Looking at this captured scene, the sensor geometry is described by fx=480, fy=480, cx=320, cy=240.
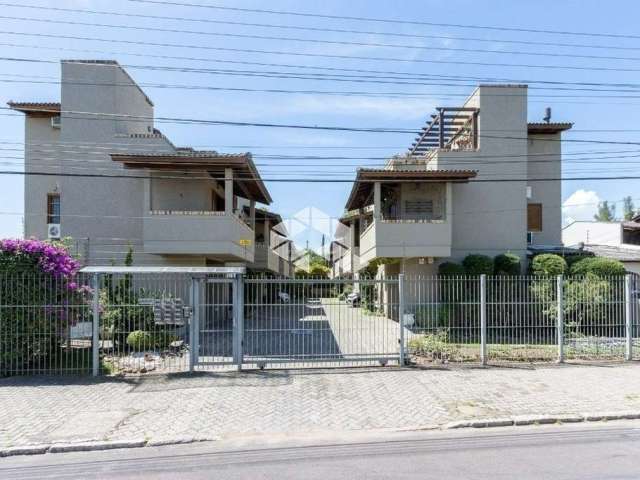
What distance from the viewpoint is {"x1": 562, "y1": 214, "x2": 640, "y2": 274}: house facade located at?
2056cm

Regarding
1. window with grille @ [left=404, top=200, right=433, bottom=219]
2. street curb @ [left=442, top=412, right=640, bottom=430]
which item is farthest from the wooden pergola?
street curb @ [left=442, top=412, right=640, bottom=430]

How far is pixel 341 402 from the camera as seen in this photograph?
26.0ft

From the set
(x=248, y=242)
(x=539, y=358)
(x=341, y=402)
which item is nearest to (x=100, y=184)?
(x=248, y=242)

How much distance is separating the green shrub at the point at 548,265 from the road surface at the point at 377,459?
11.3 meters

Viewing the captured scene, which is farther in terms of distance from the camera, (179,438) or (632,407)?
(632,407)

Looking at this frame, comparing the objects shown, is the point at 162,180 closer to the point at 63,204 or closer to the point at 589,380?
the point at 63,204

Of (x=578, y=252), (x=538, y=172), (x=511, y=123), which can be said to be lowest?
(x=578, y=252)

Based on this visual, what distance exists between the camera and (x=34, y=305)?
9891 mm

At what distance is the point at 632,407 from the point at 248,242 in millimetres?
14392

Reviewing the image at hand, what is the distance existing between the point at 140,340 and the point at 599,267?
15.1m

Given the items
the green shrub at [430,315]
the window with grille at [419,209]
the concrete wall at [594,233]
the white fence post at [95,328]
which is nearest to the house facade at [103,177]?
the window with grille at [419,209]

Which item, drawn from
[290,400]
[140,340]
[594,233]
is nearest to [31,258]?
[140,340]

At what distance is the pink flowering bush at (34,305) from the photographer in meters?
9.75

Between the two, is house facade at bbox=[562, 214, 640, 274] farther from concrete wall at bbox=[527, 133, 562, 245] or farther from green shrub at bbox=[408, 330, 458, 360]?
green shrub at bbox=[408, 330, 458, 360]
